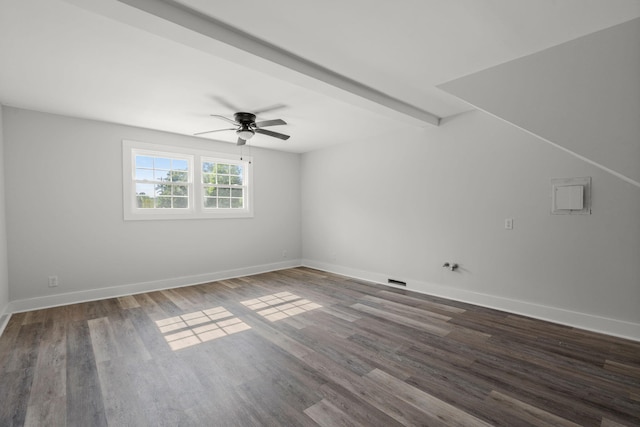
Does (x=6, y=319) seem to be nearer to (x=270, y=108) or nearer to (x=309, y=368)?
(x=309, y=368)

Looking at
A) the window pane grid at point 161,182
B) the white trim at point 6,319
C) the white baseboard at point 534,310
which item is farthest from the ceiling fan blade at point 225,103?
the white baseboard at point 534,310

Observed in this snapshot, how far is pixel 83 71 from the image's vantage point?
269 centimetres

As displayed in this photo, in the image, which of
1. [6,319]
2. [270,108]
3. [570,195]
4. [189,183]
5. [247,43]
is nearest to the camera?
[247,43]

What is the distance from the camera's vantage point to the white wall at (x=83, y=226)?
3.71 metres

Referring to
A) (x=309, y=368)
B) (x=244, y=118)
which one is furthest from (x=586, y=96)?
(x=244, y=118)

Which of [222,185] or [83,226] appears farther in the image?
[222,185]

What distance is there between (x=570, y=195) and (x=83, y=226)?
6.12 meters

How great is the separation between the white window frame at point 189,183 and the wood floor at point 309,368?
1.51 metres

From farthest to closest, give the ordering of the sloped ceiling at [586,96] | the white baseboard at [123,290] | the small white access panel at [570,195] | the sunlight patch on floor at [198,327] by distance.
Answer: the white baseboard at [123,290] < the small white access panel at [570,195] < the sunlight patch on floor at [198,327] < the sloped ceiling at [586,96]

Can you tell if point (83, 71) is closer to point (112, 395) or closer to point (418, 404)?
point (112, 395)

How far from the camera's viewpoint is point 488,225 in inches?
151

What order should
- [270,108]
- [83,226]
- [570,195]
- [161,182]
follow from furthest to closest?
[161,182] < [83,226] < [270,108] < [570,195]

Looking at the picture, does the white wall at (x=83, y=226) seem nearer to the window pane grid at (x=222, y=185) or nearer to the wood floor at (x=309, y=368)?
the window pane grid at (x=222, y=185)

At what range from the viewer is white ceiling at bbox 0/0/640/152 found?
1886 millimetres
